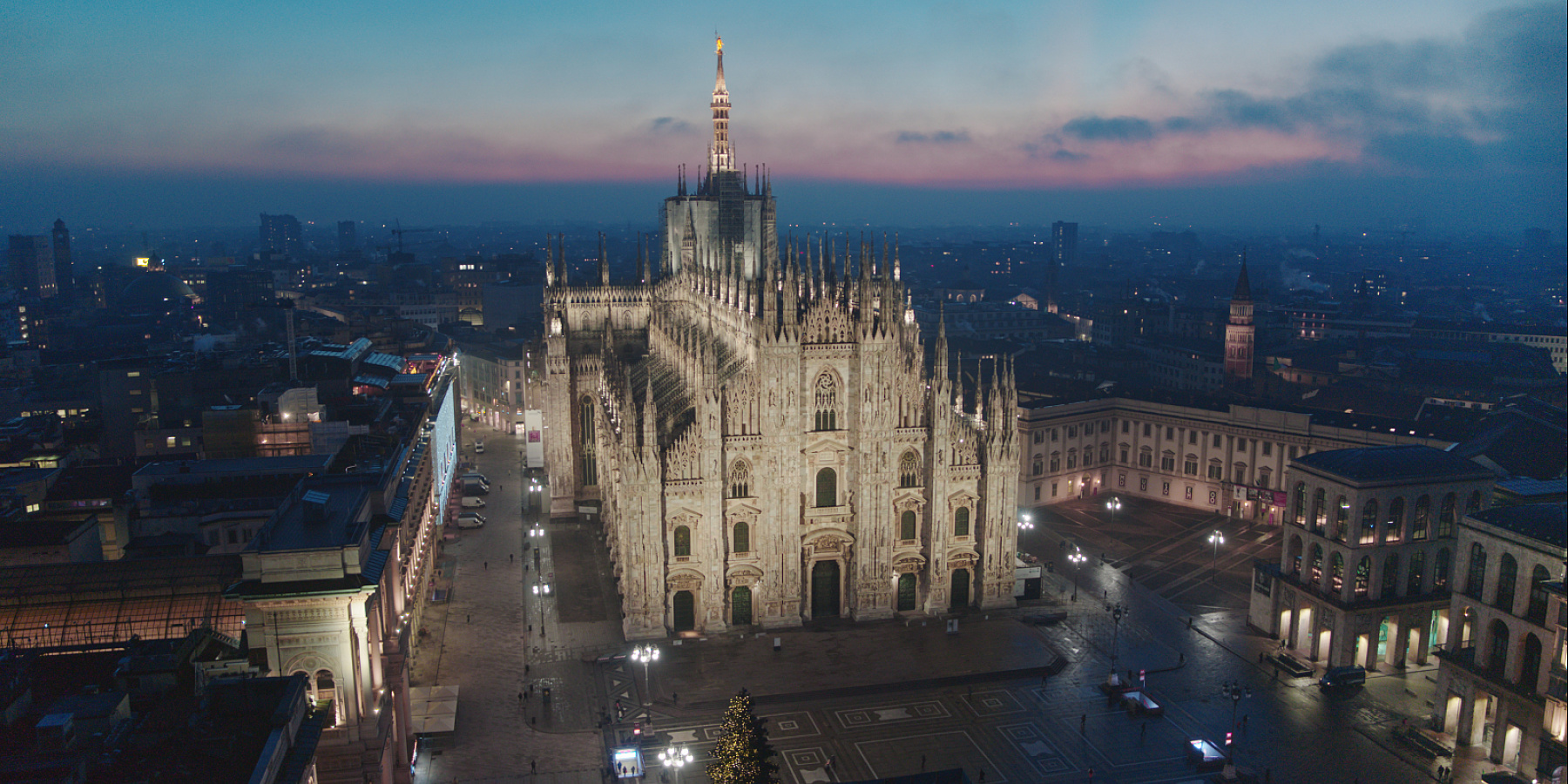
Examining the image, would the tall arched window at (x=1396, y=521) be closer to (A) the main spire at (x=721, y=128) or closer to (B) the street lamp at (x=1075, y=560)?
(B) the street lamp at (x=1075, y=560)

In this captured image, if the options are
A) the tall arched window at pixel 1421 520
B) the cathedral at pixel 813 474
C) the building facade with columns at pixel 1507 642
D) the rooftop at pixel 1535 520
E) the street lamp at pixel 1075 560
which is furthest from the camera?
the street lamp at pixel 1075 560

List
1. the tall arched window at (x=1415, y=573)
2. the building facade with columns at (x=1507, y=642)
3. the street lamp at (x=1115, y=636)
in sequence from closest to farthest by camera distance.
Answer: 1. the building facade with columns at (x=1507, y=642)
2. the street lamp at (x=1115, y=636)
3. the tall arched window at (x=1415, y=573)

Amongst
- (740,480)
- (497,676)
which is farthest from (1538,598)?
(497,676)

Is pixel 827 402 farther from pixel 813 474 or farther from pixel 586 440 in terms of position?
pixel 586 440

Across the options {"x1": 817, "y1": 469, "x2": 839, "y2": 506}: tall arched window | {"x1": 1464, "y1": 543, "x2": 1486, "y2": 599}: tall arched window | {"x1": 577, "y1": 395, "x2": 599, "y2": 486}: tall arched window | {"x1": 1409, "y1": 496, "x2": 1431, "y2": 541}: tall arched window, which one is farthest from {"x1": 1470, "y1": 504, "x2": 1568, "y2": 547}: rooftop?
{"x1": 577, "y1": 395, "x2": 599, "y2": 486}: tall arched window

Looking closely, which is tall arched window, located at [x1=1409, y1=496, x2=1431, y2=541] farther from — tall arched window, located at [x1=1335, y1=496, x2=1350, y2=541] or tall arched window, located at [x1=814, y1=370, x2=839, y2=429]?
tall arched window, located at [x1=814, y1=370, x2=839, y2=429]

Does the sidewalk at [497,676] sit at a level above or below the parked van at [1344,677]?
below

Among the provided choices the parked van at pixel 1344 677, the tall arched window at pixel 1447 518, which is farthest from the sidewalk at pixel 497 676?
the tall arched window at pixel 1447 518
